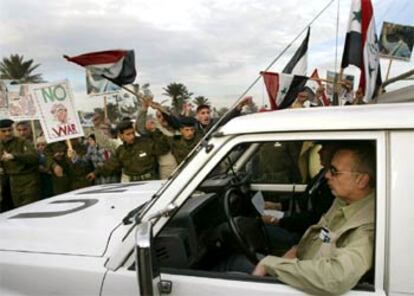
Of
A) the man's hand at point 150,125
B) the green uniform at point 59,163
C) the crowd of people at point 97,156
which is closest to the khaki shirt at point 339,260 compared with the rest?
the crowd of people at point 97,156

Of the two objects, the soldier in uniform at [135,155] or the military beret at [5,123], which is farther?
the military beret at [5,123]

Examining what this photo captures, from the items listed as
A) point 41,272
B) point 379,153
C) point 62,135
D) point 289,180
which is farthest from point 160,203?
point 62,135

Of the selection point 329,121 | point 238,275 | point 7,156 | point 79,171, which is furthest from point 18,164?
point 329,121

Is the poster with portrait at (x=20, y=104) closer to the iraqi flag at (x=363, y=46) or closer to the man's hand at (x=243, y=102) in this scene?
the man's hand at (x=243, y=102)

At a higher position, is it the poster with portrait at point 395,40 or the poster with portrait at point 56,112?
the poster with portrait at point 395,40

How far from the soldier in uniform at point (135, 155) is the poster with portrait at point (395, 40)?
311 centimetres

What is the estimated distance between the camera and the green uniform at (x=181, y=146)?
5406 millimetres

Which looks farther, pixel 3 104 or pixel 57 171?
pixel 3 104

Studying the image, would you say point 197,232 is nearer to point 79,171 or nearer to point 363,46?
point 363,46

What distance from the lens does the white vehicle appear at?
1540 millimetres

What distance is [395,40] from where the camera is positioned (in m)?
5.97

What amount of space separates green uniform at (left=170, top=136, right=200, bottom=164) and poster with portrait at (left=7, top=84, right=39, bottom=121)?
6.32ft

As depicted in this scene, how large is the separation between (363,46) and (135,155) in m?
2.81

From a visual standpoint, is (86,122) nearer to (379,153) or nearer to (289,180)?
(289,180)
